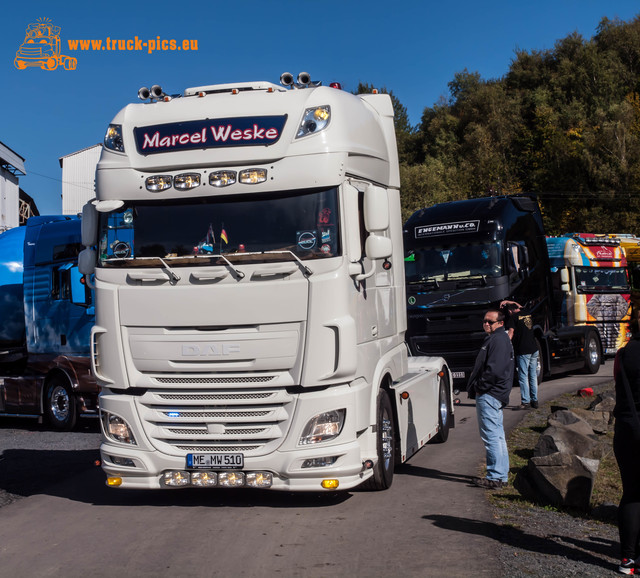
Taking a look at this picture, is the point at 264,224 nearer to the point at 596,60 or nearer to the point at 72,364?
the point at 72,364

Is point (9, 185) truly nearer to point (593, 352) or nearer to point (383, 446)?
point (593, 352)

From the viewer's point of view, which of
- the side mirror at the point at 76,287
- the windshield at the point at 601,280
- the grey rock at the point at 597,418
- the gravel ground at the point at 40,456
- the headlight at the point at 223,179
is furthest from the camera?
the windshield at the point at 601,280

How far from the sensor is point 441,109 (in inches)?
3285

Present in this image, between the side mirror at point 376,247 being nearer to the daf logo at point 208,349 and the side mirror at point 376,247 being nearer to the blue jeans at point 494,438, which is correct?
the daf logo at point 208,349

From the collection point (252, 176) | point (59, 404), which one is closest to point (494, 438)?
point (252, 176)

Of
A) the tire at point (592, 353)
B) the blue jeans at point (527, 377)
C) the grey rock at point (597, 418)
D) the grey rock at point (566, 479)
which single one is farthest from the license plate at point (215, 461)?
the tire at point (592, 353)

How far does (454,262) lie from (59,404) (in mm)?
8253

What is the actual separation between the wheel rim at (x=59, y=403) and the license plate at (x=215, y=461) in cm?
844

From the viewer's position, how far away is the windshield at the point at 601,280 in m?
24.8

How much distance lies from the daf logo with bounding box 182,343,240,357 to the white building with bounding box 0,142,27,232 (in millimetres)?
46378

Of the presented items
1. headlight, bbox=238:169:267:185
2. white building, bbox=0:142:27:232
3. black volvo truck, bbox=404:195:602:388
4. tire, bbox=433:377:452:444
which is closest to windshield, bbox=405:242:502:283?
black volvo truck, bbox=404:195:602:388

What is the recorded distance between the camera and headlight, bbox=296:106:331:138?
26.5ft

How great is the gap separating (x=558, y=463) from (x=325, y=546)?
2576mm

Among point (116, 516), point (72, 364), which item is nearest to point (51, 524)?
point (116, 516)
